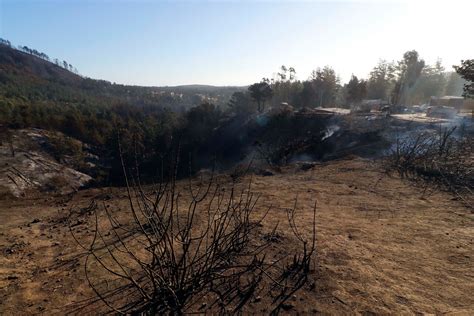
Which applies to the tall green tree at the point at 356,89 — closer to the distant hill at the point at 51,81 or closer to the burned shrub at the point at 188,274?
the burned shrub at the point at 188,274

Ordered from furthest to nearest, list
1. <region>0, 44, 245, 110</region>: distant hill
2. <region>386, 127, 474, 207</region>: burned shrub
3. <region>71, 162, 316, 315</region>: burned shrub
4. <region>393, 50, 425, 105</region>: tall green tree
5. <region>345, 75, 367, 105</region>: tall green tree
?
<region>0, 44, 245, 110</region>: distant hill < <region>393, 50, 425, 105</region>: tall green tree < <region>345, 75, 367, 105</region>: tall green tree < <region>386, 127, 474, 207</region>: burned shrub < <region>71, 162, 316, 315</region>: burned shrub

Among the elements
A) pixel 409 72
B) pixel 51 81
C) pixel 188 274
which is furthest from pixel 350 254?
pixel 51 81

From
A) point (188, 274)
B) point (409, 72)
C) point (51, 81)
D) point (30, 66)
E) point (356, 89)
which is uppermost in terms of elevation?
point (30, 66)

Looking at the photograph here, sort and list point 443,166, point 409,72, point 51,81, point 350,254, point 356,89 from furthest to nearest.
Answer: point 51,81
point 409,72
point 356,89
point 443,166
point 350,254

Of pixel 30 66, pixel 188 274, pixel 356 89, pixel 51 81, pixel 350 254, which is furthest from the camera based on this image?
pixel 30 66

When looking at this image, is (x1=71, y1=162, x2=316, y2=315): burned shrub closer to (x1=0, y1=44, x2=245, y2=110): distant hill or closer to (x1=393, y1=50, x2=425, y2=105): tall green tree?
(x1=393, y1=50, x2=425, y2=105): tall green tree

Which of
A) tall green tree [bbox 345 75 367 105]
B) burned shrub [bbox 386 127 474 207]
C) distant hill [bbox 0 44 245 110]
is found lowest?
burned shrub [bbox 386 127 474 207]

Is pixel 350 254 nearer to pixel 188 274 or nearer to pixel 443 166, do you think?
pixel 188 274

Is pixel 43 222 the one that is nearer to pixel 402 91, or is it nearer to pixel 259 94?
pixel 259 94

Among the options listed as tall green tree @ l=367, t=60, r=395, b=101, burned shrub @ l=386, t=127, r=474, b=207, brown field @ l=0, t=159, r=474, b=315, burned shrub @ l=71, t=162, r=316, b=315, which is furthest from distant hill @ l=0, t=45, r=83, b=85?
burned shrub @ l=71, t=162, r=316, b=315

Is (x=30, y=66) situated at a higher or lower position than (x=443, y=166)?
higher

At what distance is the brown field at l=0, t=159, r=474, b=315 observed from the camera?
3.66 meters

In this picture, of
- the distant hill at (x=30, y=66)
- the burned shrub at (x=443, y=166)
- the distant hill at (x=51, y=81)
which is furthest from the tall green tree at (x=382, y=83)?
the distant hill at (x=30, y=66)

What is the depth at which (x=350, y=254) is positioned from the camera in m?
4.75
